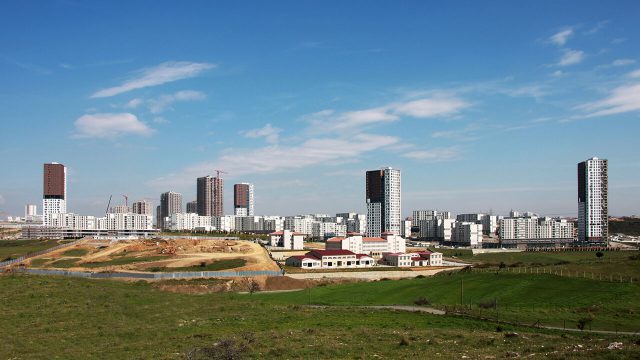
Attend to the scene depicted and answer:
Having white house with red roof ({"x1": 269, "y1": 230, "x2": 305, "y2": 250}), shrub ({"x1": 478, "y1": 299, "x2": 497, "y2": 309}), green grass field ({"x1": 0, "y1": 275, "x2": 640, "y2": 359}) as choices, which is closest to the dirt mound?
green grass field ({"x1": 0, "y1": 275, "x2": 640, "y2": 359})

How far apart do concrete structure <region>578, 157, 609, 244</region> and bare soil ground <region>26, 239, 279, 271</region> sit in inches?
5105

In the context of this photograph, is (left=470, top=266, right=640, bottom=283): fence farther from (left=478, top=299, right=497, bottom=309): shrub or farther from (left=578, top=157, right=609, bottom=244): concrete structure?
(left=578, top=157, right=609, bottom=244): concrete structure

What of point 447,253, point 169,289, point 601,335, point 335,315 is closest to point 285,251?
point 447,253

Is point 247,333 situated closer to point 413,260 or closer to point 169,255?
point 169,255

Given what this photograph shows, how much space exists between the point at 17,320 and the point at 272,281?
43.8 metres

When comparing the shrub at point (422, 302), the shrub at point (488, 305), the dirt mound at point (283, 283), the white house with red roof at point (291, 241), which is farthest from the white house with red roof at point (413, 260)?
the shrub at point (488, 305)

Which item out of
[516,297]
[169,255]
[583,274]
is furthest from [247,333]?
[169,255]

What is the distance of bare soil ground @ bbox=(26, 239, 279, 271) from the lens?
315 feet

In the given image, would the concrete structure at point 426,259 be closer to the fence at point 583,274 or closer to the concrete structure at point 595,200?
the fence at point 583,274

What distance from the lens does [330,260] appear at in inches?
4168

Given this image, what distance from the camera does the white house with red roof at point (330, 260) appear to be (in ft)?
341

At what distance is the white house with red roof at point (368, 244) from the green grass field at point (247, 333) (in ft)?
240

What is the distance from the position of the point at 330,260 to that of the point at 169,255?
34444mm

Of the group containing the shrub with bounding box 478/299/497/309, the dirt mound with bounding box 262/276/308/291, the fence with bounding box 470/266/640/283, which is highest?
the fence with bounding box 470/266/640/283
